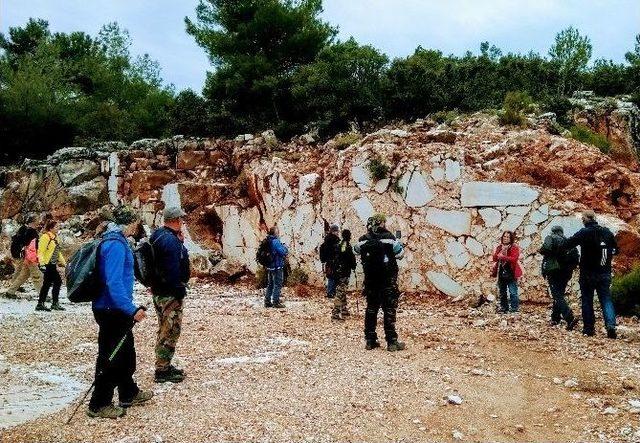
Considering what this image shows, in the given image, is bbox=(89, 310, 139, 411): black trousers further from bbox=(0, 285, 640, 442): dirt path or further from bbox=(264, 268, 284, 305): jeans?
bbox=(264, 268, 284, 305): jeans

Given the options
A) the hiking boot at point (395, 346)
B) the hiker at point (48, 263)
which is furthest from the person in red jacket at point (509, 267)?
the hiker at point (48, 263)

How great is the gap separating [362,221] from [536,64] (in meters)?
13.5

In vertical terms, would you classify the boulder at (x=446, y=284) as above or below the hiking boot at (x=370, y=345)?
above

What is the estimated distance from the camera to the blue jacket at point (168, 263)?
5781mm

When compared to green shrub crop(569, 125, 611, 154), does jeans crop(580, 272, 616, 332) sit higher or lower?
lower

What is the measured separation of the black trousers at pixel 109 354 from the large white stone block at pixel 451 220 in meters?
8.64

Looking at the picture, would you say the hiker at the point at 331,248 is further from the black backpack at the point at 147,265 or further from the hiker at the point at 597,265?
the black backpack at the point at 147,265

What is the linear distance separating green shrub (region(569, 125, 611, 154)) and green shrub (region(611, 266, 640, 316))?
5.06 m

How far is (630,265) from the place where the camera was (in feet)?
36.9

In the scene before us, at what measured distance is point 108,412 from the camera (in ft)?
16.3

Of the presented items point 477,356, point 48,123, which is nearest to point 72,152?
point 48,123

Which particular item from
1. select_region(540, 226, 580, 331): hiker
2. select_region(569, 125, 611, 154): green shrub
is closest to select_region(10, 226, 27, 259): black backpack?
select_region(540, 226, 580, 331): hiker

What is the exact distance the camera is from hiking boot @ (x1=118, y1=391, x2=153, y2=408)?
516 centimetres

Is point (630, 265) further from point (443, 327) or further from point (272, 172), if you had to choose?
point (272, 172)
